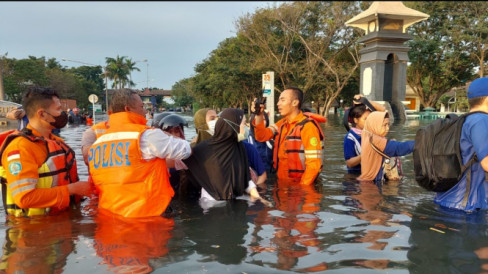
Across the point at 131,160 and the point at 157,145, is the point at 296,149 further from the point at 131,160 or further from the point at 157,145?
the point at 131,160

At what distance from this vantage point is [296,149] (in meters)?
5.54

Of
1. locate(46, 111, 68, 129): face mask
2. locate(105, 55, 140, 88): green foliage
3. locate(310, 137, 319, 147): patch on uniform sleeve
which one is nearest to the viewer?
locate(46, 111, 68, 129): face mask

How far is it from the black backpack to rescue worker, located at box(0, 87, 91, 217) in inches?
135

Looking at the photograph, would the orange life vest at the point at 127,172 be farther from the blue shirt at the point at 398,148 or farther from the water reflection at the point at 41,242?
the blue shirt at the point at 398,148

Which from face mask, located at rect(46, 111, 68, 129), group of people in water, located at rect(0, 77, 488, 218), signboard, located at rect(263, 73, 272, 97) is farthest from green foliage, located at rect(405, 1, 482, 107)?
face mask, located at rect(46, 111, 68, 129)

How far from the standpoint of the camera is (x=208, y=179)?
4.31 meters

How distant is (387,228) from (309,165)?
67.5 inches

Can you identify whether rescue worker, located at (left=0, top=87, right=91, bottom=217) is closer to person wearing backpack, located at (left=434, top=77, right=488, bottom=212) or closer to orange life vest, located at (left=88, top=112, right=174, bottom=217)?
orange life vest, located at (left=88, top=112, right=174, bottom=217)

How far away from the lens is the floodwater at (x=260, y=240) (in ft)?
9.96

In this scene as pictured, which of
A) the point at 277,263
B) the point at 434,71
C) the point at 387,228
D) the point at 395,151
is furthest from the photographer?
the point at 434,71

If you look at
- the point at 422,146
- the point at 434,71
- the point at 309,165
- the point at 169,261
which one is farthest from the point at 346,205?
the point at 434,71

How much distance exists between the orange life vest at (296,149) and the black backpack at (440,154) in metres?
1.94

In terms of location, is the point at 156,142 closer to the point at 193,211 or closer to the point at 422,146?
the point at 193,211

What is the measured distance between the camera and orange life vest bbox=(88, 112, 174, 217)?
3541mm
